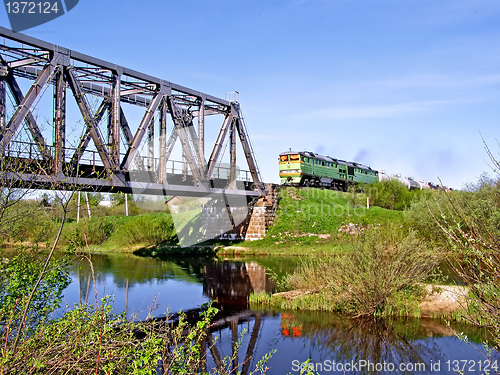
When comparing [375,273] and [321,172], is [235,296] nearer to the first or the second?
[375,273]

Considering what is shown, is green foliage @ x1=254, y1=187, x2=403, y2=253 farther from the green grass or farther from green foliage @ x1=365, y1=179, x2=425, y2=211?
green foliage @ x1=365, y1=179, x2=425, y2=211

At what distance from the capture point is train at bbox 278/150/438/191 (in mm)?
42406

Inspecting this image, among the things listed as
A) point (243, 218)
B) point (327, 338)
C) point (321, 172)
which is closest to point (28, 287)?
point (327, 338)

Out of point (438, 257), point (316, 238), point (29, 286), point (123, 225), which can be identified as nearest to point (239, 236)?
point (316, 238)

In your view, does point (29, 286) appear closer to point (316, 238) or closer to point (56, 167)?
point (56, 167)

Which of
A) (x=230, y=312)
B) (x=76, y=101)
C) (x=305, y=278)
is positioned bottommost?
(x=230, y=312)

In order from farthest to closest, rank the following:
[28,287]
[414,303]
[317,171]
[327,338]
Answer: [317,171] < [414,303] < [327,338] < [28,287]

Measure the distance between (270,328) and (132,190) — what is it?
1154 centimetres

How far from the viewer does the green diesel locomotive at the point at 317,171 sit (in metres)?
42.3

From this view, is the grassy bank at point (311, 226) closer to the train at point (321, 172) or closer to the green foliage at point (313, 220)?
the green foliage at point (313, 220)

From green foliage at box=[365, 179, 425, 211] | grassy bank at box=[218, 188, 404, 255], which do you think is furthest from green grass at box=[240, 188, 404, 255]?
green foliage at box=[365, 179, 425, 211]

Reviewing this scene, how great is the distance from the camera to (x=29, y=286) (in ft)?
26.3

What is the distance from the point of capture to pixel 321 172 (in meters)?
46.0

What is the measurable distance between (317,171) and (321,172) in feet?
3.38
